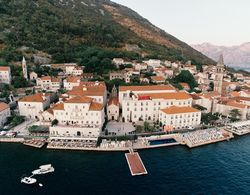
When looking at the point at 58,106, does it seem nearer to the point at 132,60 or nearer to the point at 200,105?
the point at 200,105

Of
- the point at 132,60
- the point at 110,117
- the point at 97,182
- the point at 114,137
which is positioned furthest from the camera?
the point at 132,60

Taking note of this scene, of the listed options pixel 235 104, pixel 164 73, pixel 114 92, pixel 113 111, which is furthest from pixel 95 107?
pixel 164 73

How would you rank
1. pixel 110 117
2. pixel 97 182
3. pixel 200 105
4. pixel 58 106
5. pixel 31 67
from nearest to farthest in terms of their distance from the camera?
pixel 97 182 → pixel 58 106 → pixel 110 117 → pixel 200 105 → pixel 31 67

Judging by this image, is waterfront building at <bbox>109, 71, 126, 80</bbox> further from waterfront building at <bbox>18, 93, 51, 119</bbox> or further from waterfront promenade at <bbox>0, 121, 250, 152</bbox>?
waterfront promenade at <bbox>0, 121, 250, 152</bbox>

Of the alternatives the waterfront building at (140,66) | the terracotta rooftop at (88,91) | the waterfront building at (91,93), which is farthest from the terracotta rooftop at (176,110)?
the waterfront building at (140,66)

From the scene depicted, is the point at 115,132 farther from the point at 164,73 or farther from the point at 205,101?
the point at 164,73

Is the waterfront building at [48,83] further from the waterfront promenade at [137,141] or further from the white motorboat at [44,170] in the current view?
the white motorboat at [44,170]

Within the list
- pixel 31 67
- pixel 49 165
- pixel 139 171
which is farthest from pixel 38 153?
pixel 31 67
